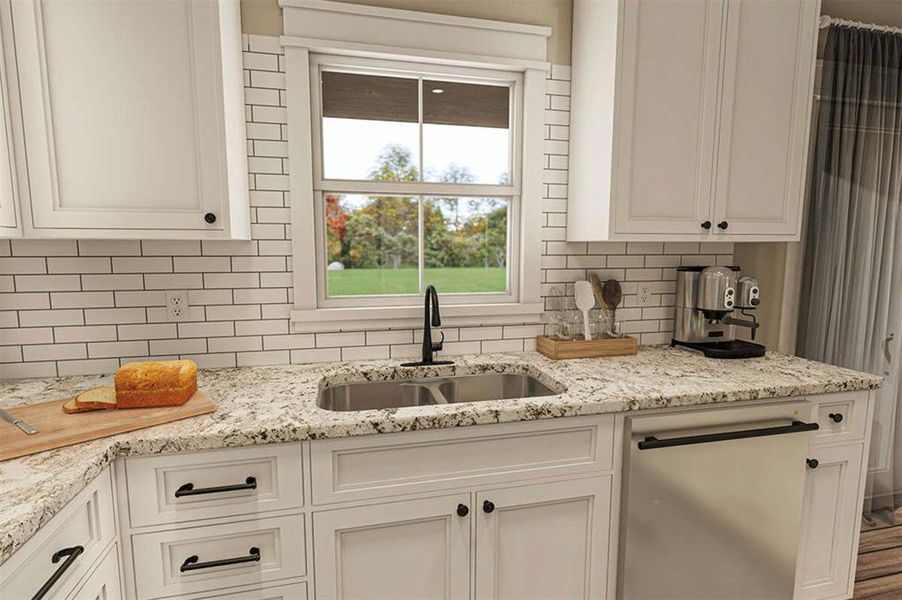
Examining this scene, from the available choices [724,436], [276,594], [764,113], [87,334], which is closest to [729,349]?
[724,436]

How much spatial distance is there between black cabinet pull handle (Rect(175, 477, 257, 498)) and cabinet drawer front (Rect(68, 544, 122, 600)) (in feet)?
0.64

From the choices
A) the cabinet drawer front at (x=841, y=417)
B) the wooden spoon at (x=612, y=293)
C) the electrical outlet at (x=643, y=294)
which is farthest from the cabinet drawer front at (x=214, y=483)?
the cabinet drawer front at (x=841, y=417)

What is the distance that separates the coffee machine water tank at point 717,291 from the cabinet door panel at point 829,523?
0.62 meters

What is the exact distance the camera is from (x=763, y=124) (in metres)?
1.96

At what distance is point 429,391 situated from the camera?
6.48 feet

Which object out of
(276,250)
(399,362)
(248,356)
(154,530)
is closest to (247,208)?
(276,250)

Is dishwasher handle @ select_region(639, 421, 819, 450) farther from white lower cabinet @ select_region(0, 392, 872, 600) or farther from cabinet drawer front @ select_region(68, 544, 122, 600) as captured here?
cabinet drawer front @ select_region(68, 544, 122, 600)

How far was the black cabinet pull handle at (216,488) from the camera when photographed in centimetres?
127

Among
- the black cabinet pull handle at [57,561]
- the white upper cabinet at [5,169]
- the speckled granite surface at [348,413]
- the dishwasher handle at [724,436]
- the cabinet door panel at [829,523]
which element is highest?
the white upper cabinet at [5,169]

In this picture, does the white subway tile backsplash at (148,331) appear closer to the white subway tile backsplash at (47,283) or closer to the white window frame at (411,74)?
the white subway tile backsplash at (47,283)

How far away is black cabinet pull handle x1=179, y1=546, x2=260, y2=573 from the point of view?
4.27ft

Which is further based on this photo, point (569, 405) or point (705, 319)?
point (705, 319)

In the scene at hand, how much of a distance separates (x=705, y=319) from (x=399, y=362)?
1370 mm

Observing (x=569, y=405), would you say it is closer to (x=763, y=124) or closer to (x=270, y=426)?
(x=270, y=426)
